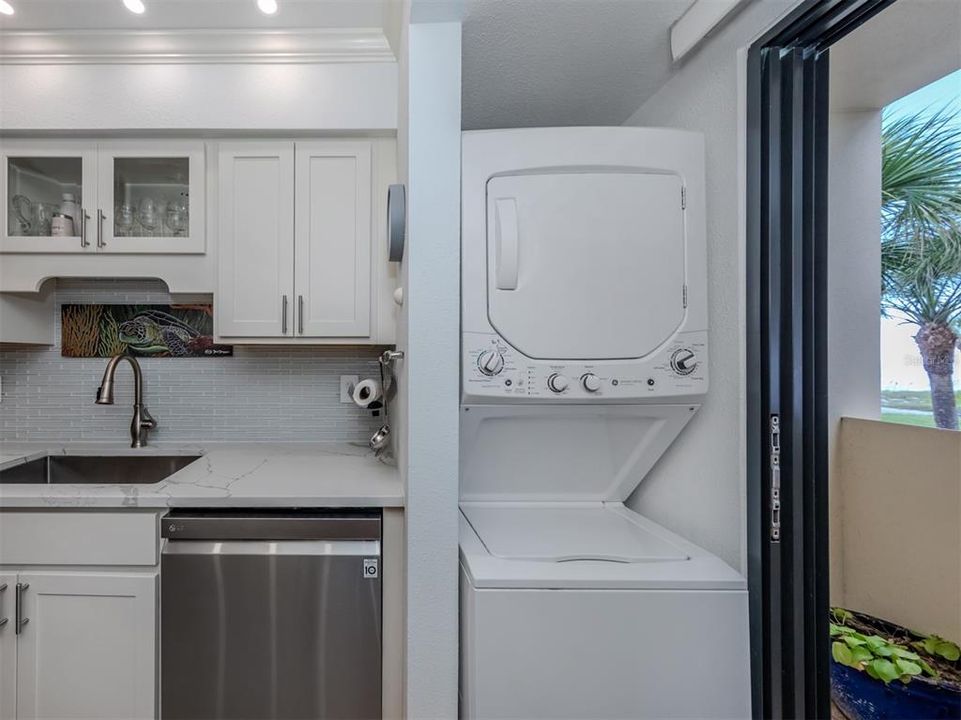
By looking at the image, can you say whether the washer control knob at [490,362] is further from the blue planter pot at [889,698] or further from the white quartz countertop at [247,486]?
the blue planter pot at [889,698]

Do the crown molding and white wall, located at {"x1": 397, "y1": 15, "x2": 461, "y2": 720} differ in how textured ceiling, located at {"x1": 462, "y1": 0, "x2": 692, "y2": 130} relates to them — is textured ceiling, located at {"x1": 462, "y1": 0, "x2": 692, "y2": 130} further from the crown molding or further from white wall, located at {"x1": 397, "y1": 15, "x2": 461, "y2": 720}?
the crown molding

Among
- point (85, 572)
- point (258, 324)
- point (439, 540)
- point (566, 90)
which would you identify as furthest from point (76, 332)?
point (566, 90)

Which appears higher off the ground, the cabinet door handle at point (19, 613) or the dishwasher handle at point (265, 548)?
the dishwasher handle at point (265, 548)

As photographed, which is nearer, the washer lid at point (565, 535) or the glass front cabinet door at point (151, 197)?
the washer lid at point (565, 535)

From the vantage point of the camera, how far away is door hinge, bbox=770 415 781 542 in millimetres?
1104

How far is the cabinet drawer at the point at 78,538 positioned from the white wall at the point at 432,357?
835 millimetres

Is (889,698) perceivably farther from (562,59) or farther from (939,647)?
(562,59)

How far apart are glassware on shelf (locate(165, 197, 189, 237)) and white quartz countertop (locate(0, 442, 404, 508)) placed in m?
0.88

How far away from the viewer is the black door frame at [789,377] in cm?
107

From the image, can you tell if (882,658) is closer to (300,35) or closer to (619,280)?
(619,280)

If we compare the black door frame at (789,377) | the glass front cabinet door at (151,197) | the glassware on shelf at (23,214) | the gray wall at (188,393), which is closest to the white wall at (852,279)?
the black door frame at (789,377)

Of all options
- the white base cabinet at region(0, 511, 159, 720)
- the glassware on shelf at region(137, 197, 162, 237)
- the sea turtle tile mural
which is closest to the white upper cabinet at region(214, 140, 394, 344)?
the glassware on shelf at region(137, 197, 162, 237)

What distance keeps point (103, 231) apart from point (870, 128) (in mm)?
2307

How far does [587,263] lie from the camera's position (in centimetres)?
122
